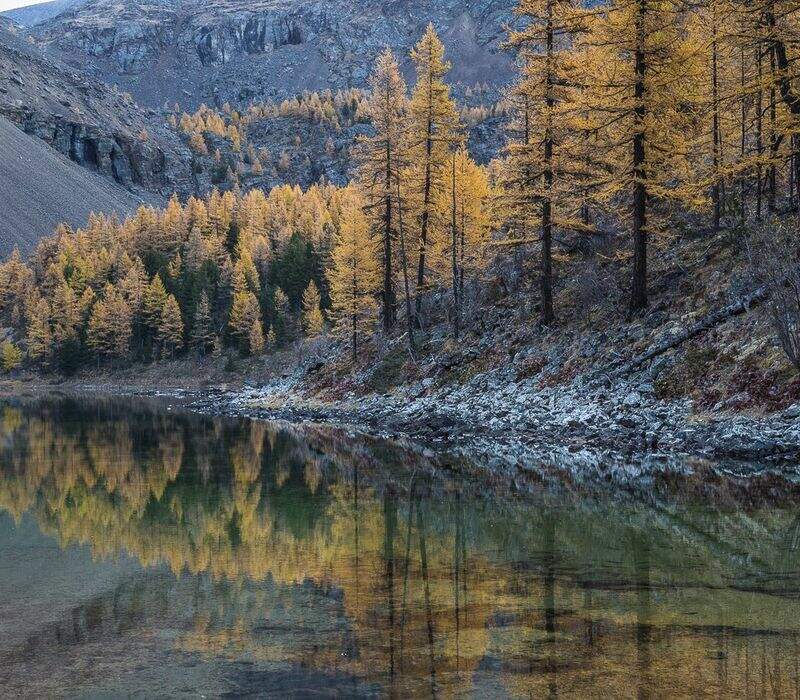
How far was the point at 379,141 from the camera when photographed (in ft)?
133

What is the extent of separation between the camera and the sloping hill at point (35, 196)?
161375 mm

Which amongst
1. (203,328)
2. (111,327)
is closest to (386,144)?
(203,328)

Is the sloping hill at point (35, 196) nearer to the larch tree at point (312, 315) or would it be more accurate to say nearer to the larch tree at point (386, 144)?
the larch tree at point (312, 315)

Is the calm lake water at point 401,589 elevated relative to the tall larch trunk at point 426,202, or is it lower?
lower

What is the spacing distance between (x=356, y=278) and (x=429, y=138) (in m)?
11.5

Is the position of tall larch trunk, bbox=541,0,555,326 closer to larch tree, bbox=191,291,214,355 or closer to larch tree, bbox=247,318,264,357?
larch tree, bbox=247,318,264,357

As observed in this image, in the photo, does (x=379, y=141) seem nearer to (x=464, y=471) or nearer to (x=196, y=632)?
(x=464, y=471)

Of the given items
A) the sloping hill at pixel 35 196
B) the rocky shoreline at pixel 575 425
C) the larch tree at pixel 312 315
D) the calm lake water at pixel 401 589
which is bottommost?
the calm lake water at pixel 401 589

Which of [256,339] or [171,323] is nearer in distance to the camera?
[256,339]

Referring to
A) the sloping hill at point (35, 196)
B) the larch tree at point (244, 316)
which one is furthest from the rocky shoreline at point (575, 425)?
the sloping hill at point (35, 196)

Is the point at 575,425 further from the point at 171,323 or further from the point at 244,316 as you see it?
the point at 171,323

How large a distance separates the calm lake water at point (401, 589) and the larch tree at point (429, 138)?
2480 cm

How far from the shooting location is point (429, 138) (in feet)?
131

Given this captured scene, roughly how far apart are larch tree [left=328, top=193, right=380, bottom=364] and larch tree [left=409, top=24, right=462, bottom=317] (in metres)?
3.92
